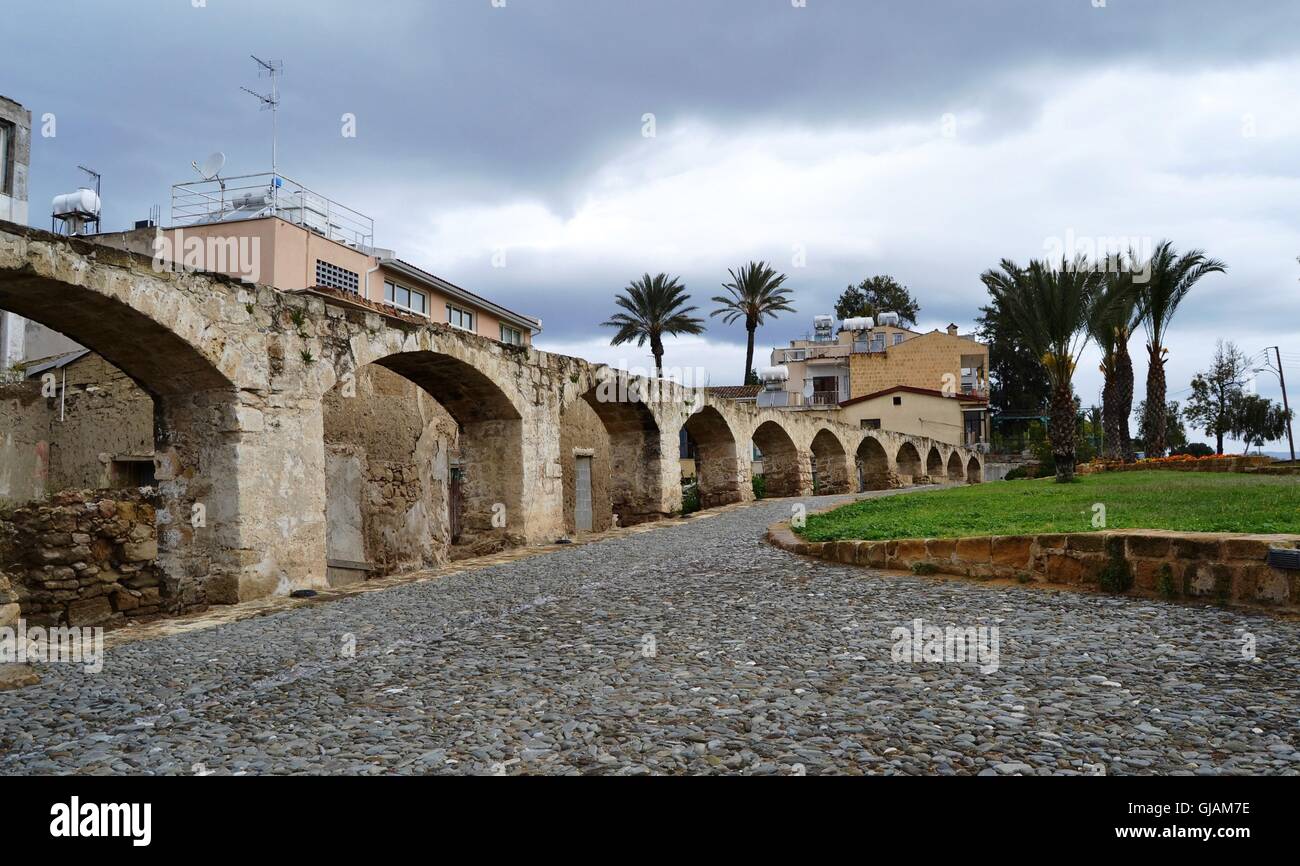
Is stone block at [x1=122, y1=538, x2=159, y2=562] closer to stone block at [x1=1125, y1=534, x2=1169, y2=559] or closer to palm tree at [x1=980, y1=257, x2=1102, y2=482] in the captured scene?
stone block at [x1=1125, y1=534, x2=1169, y2=559]

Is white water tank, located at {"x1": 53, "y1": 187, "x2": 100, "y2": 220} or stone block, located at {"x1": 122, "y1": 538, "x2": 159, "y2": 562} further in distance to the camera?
white water tank, located at {"x1": 53, "y1": 187, "x2": 100, "y2": 220}

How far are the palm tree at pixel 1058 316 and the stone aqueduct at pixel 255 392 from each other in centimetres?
1206

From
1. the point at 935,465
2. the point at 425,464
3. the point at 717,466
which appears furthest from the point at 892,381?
the point at 425,464

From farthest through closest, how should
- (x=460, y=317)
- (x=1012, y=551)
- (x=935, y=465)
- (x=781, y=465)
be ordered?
1. (x=935, y=465)
2. (x=460, y=317)
3. (x=781, y=465)
4. (x=1012, y=551)

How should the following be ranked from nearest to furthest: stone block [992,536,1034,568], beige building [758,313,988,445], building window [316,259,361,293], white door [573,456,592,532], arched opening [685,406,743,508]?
stone block [992,536,1034,568] < white door [573,456,592,532] < arched opening [685,406,743,508] < building window [316,259,361,293] < beige building [758,313,988,445]

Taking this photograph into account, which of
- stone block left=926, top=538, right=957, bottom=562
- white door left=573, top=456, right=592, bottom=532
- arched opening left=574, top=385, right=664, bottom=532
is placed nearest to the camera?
stone block left=926, top=538, right=957, bottom=562

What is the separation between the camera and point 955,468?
38.0 metres

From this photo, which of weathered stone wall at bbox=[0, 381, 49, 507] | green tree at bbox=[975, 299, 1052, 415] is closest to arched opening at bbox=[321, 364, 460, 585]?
weathered stone wall at bbox=[0, 381, 49, 507]

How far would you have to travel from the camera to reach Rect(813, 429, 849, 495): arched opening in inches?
987

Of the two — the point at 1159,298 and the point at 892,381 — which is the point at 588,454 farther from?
the point at 892,381

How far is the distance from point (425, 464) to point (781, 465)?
1071 cm

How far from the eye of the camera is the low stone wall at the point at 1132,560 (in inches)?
191

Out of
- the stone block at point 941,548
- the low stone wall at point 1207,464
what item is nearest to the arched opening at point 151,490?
the stone block at point 941,548

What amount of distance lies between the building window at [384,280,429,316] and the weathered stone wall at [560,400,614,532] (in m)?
7.82
